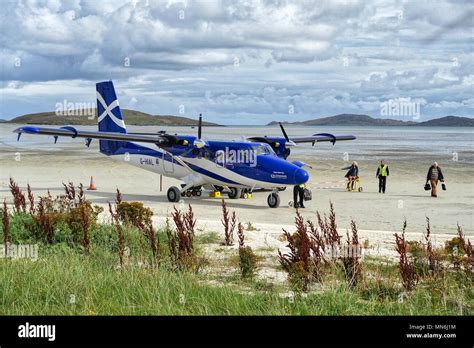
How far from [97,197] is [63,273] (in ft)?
53.6

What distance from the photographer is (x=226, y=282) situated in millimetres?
8586

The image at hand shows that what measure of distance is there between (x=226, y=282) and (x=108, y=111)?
1909 centimetres

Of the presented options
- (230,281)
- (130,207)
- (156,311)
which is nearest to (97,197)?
(130,207)

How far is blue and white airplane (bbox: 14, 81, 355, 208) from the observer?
20938 mm

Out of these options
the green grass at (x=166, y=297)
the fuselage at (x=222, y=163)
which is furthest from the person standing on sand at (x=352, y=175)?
the green grass at (x=166, y=297)

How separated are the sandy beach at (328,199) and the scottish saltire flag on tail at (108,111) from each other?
2.42 m

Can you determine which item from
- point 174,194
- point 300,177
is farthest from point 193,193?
point 300,177

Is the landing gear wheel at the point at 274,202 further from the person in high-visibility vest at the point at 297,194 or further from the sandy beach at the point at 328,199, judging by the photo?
the person in high-visibility vest at the point at 297,194

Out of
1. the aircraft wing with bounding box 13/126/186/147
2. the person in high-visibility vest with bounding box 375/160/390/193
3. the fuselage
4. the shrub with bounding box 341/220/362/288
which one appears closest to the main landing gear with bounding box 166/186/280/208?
the fuselage

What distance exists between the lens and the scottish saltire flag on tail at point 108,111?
2644cm

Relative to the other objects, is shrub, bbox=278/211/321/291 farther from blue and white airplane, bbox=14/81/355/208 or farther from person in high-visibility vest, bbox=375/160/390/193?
person in high-visibility vest, bbox=375/160/390/193

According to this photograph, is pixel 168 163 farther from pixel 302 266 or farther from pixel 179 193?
pixel 302 266
